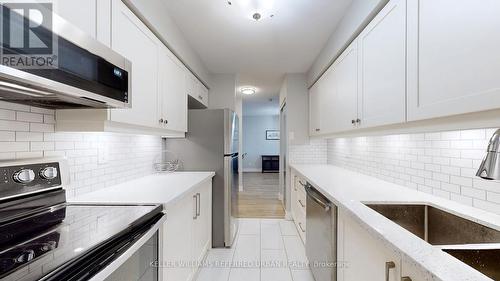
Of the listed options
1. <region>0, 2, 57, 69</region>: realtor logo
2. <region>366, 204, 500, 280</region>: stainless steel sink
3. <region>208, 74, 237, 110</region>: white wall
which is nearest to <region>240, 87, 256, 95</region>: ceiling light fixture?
<region>208, 74, 237, 110</region>: white wall

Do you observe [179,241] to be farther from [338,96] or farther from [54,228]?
[338,96]

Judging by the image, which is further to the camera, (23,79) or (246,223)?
(246,223)

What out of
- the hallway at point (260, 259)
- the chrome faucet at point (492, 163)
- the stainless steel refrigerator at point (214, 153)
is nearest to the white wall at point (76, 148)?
the stainless steel refrigerator at point (214, 153)

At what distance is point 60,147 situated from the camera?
4.46 ft

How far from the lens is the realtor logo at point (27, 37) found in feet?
2.13

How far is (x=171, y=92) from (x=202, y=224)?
1326 millimetres

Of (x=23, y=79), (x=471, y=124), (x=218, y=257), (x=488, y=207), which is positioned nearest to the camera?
(x=23, y=79)

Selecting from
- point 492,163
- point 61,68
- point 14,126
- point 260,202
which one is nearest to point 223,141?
point 14,126

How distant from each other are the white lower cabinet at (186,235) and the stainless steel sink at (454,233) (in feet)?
4.11

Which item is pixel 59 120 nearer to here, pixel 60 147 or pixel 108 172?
pixel 60 147

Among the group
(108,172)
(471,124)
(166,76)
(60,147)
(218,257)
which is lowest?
(218,257)

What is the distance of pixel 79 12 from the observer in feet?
3.61

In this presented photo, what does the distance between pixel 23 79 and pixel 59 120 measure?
75 cm

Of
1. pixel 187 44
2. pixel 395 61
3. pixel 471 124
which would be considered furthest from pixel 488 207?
pixel 187 44
